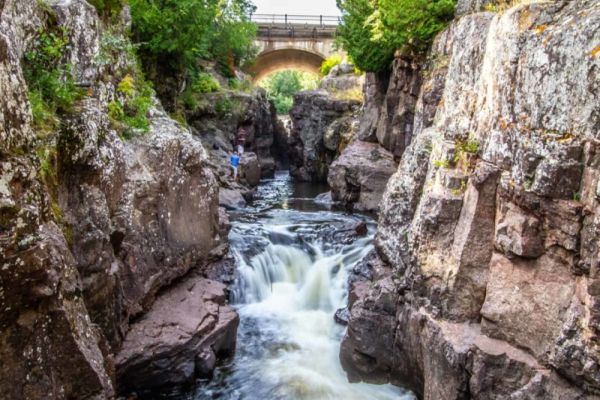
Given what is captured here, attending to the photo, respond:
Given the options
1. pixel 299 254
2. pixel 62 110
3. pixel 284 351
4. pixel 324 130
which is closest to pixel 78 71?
pixel 62 110

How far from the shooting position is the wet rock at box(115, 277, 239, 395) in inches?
309

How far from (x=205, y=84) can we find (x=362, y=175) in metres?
9.07

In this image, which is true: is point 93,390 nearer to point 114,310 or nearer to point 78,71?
point 114,310

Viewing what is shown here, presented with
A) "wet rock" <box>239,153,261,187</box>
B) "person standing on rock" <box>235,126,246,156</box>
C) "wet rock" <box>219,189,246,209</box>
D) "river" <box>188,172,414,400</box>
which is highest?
"person standing on rock" <box>235,126,246,156</box>

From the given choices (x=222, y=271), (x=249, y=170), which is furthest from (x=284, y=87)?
(x=222, y=271)

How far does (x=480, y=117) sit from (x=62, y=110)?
18.4ft

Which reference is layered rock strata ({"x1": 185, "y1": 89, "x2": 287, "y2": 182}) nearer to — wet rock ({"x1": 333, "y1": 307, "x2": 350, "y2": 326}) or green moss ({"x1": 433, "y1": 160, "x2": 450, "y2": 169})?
wet rock ({"x1": 333, "y1": 307, "x2": 350, "y2": 326})

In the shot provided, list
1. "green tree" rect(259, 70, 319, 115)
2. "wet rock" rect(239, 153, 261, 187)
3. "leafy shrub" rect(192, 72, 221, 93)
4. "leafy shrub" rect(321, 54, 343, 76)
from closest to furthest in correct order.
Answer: "wet rock" rect(239, 153, 261, 187) → "leafy shrub" rect(192, 72, 221, 93) → "leafy shrub" rect(321, 54, 343, 76) → "green tree" rect(259, 70, 319, 115)

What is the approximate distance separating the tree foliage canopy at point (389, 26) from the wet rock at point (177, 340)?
9164mm

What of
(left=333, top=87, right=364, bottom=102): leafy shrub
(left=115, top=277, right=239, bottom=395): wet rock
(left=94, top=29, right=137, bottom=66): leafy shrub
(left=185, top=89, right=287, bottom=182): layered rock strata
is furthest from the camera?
(left=333, top=87, right=364, bottom=102): leafy shrub

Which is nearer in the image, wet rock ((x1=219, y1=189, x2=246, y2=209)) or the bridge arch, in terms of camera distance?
wet rock ((x1=219, y1=189, x2=246, y2=209))

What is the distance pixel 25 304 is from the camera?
4.80 m

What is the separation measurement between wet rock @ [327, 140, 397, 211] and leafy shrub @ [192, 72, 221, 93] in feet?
24.3

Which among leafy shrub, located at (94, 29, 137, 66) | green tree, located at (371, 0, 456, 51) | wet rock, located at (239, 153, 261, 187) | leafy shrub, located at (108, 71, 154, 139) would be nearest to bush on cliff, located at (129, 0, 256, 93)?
leafy shrub, located at (94, 29, 137, 66)
